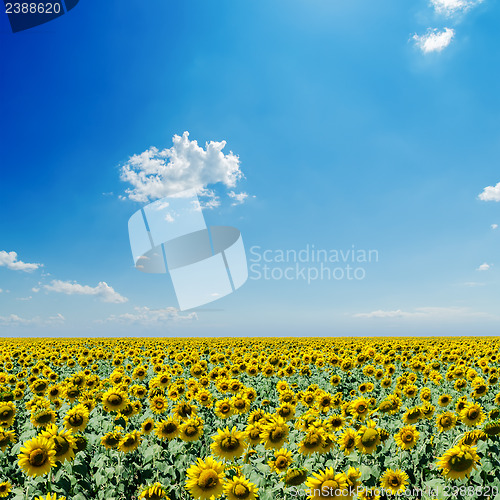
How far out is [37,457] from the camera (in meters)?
4.72

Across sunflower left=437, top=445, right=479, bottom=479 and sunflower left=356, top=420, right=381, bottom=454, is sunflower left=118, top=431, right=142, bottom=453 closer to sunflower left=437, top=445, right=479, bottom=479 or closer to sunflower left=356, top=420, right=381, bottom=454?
sunflower left=356, top=420, right=381, bottom=454

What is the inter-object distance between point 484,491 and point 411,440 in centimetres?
130

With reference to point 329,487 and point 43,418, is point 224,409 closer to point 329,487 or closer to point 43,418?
point 43,418

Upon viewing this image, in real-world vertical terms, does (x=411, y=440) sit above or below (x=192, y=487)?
below

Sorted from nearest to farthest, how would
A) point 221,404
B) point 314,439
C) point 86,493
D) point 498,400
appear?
Result: point 314,439 → point 86,493 → point 221,404 → point 498,400

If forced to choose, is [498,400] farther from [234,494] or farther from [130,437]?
[130,437]

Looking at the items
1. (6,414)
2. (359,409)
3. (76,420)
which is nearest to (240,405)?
(359,409)

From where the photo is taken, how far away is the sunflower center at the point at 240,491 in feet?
13.4

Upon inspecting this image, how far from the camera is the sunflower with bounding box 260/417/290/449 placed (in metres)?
5.59

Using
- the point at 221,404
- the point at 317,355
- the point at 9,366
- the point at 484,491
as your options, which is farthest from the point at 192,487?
the point at 9,366

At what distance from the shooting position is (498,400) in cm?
880

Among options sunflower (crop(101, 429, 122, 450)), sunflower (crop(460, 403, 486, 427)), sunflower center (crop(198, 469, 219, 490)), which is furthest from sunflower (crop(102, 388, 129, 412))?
sunflower (crop(460, 403, 486, 427))

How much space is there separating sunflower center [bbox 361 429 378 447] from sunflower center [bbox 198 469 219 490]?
2.47 meters

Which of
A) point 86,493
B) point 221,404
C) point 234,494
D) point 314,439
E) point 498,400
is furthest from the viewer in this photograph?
point 498,400
